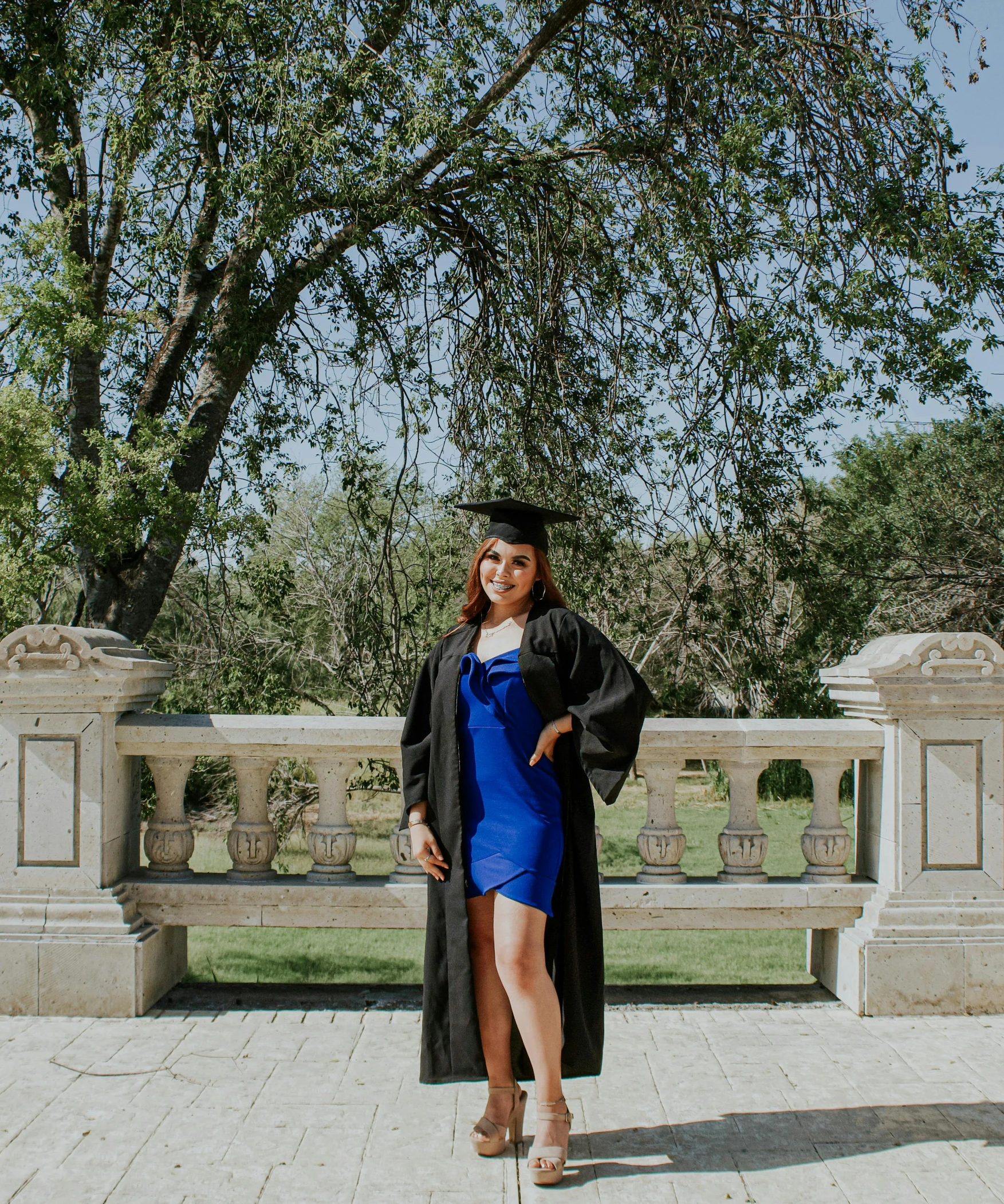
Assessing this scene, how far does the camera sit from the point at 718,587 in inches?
A: 402

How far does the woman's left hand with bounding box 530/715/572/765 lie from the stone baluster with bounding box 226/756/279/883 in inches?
71.1

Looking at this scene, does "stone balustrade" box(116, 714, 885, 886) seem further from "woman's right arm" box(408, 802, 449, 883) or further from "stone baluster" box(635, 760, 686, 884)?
"woman's right arm" box(408, 802, 449, 883)

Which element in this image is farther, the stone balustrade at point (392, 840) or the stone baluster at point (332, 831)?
the stone baluster at point (332, 831)

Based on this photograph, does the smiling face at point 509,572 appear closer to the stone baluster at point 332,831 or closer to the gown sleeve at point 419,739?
the gown sleeve at point 419,739

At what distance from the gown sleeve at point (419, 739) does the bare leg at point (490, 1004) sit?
1.25 feet

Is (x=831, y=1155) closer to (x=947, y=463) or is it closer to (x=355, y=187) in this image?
(x=355, y=187)

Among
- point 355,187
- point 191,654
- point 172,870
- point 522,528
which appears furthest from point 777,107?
point 191,654

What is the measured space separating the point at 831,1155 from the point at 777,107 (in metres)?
5.26

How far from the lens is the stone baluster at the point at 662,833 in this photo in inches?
174

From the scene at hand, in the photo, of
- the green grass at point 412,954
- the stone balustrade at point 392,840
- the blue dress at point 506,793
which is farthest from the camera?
the green grass at point 412,954

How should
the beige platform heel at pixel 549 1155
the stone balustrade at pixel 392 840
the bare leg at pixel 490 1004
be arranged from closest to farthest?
the beige platform heel at pixel 549 1155
the bare leg at pixel 490 1004
the stone balustrade at pixel 392 840

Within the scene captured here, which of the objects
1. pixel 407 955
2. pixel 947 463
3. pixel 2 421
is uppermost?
pixel 947 463

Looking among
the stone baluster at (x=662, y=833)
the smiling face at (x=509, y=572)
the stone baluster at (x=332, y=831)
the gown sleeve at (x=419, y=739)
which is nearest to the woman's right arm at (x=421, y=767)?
the gown sleeve at (x=419, y=739)

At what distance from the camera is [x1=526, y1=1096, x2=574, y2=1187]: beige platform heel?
2.85 meters
